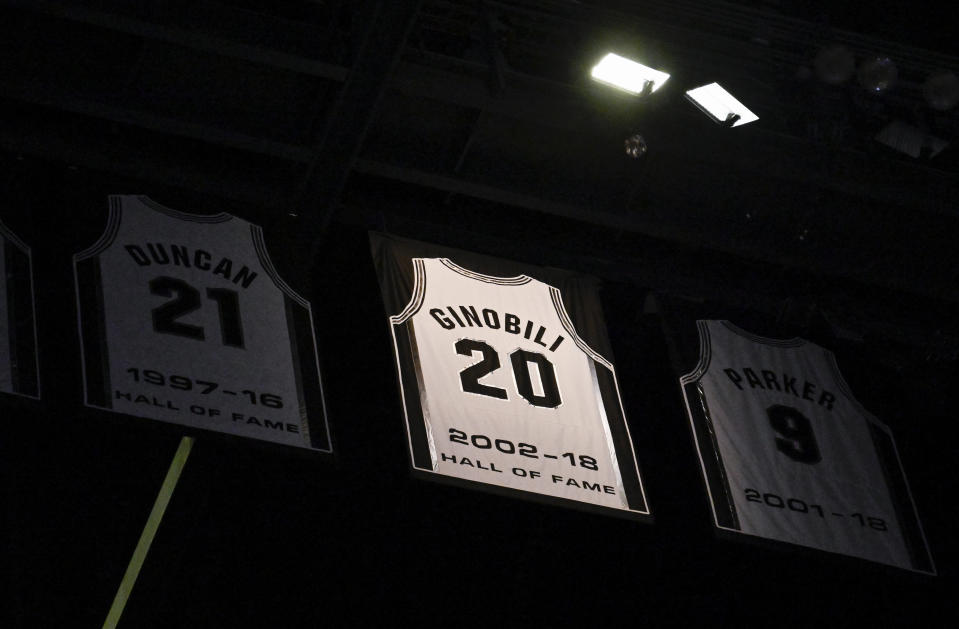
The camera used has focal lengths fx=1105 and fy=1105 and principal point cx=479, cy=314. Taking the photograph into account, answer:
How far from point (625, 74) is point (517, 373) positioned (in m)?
1.76

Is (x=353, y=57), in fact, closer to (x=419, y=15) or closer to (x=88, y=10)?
(x=419, y=15)

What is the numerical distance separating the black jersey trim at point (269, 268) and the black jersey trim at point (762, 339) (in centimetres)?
243

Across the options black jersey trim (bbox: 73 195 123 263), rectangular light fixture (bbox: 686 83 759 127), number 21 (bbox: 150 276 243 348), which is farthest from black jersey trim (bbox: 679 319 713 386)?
black jersey trim (bbox: 73 195 123 263)

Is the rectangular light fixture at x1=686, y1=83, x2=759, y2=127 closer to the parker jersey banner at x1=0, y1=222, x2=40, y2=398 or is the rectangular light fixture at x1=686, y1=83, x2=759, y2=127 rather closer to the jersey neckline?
the jersey neckline

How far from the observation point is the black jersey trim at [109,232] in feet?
18.0

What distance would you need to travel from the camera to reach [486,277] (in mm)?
6121

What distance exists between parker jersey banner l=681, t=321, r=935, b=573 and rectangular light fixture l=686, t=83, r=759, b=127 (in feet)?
3.82

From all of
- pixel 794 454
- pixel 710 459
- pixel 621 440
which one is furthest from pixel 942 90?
pixel 621 440

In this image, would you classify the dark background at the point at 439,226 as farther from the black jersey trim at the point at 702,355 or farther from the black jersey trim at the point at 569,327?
the black jersey trim at the point at 569,327

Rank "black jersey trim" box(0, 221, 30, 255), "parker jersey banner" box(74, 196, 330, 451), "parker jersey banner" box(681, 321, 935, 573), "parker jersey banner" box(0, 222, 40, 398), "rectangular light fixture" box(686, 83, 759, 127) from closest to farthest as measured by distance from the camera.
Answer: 1. "parker jersey banner" box(0, 222, 40, 398)
2. "parker jersey banner" box(74, 196, 330, 451)
3. "black jersey trim" box(0, 221, 30, 255)
4. "parker jersey banner" box(681, 321, 935, 573)
5. "rectangular light fixture" box(686, 83, 759, 127)

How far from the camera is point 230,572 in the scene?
6.24 m

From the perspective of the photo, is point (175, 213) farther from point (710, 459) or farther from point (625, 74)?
point (710, 459)

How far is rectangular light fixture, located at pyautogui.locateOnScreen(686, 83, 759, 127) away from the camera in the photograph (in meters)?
6.13

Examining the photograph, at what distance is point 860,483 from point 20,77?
5024 mm
